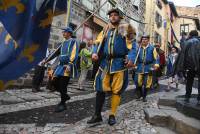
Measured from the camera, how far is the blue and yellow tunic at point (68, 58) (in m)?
7.22

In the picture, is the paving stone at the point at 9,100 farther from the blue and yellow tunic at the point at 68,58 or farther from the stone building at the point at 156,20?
the stone building at the point at 156,20

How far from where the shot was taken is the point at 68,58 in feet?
24.1

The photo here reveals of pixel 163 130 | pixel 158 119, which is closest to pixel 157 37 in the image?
pixel 158 119

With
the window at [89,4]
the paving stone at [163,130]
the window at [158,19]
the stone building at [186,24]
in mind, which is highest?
the stone building at [186,24]

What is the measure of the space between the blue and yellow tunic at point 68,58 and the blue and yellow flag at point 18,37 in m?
2.81

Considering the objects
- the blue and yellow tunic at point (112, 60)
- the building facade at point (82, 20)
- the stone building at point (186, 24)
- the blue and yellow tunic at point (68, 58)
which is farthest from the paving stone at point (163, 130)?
the stone building at point (186, 24)

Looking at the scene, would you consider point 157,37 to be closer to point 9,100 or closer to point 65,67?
point 9,100

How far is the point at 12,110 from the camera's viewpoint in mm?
6898

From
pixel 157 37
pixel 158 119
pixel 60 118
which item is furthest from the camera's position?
pixel 157 37

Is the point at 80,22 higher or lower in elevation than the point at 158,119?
higher

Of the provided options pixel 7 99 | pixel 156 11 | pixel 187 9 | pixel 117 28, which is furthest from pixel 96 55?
pixel 187 9

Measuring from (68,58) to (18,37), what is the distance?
319cm

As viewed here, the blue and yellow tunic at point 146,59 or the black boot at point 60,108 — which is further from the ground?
the blue and yellow tunic at point 146,59

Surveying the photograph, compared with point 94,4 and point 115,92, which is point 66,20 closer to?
point 94,4
